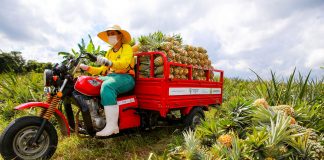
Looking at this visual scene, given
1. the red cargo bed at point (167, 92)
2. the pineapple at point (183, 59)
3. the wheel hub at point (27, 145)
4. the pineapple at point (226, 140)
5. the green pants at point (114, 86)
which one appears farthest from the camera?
the pineapple at point (183, 59)

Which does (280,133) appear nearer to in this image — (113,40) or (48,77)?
(48,77)

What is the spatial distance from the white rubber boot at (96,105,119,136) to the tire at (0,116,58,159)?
2.42ft

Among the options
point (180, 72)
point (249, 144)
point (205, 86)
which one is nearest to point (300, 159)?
point (249, 144)

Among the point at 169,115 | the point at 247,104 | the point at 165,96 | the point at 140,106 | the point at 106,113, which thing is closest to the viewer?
the point at 247,104

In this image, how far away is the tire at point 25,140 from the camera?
3959mm

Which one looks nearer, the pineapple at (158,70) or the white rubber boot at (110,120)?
the white rubber boot at (110,120)

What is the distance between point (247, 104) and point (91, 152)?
2631mm

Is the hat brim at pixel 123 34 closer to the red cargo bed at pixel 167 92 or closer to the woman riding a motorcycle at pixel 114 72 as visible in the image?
the woman riding a motorcycle at pixel 114 72

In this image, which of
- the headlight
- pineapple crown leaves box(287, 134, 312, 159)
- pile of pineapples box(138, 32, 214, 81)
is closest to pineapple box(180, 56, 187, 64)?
pile of pineapples box(138, 32, 214, 81)

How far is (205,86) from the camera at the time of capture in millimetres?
6371

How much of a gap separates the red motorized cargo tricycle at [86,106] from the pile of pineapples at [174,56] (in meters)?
0.10

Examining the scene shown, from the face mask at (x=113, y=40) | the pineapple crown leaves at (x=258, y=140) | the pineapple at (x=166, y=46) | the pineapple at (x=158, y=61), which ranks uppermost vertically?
the face mask at (x=113, y=40)

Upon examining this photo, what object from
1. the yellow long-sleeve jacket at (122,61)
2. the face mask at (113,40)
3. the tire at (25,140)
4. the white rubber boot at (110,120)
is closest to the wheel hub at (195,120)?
the yellow long-sleeve jacket at (122,61)

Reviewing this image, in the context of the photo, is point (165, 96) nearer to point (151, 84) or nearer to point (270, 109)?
point (151, 84)
